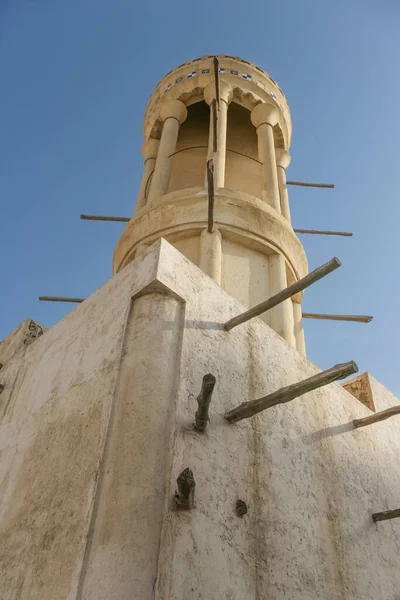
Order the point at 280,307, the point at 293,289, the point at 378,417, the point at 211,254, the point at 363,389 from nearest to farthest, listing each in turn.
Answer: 1. the point at 293,289
2. the point at 378,417
3. the point at 363,389
4. the point at 211,254
5. the point at 280,307

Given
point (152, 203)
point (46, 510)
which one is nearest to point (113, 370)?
point (46, 510)

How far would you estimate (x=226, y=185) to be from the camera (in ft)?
35.4

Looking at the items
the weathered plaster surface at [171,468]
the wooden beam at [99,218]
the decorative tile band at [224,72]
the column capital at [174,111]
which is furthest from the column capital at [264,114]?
the weathered plaster surface at [171,468]

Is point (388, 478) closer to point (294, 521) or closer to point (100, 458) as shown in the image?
point (294, 521)

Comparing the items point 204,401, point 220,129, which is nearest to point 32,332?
point 204,401

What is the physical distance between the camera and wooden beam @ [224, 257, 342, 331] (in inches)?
166

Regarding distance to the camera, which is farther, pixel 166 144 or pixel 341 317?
pixel 166 144

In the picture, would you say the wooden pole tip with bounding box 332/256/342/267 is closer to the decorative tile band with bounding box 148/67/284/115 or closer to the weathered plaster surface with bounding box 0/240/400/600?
the weathered plaster surface with bounding box 0/240/400/600

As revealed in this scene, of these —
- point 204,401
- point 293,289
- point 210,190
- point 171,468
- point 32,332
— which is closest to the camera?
point 171,468

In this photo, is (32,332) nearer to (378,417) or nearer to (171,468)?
(171,468)

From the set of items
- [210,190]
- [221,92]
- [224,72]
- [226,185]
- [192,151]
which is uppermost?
[224,72]

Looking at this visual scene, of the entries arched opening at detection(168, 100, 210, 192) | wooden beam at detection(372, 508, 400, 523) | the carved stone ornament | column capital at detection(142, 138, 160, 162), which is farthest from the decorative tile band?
wooden beam at detection(372, 508, 400, 523)

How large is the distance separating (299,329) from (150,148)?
5370mm

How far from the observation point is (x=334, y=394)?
598cm
